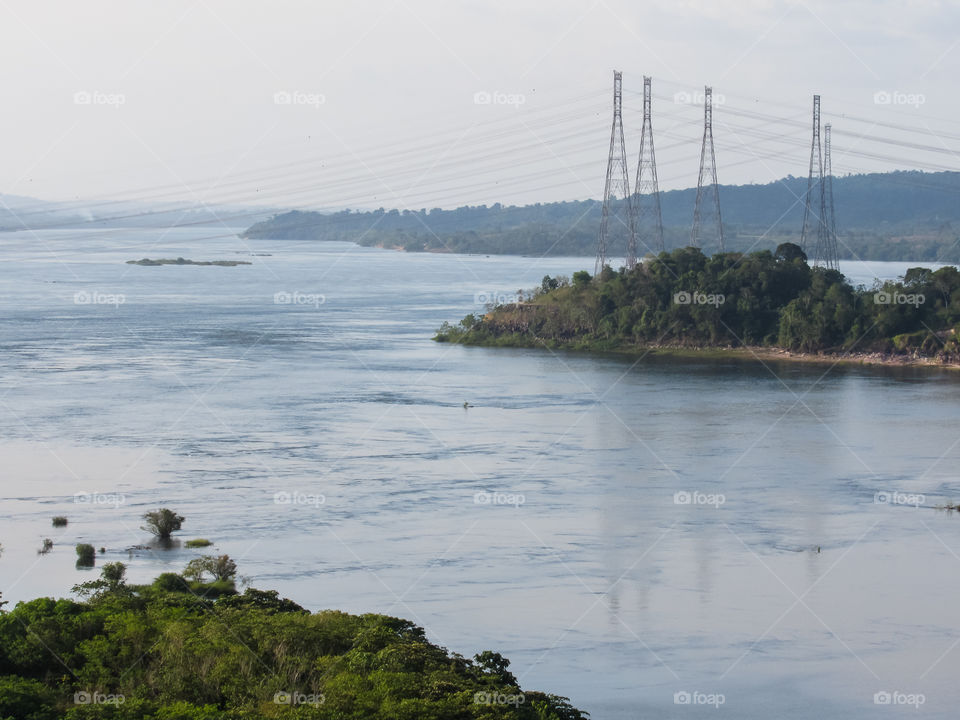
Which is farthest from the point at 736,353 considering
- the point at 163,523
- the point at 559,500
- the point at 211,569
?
the point at 211,569

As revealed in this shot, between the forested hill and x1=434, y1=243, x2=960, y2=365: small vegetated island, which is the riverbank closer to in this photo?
x1=434, y1=243, x2=960, y2=365: small vegetated island

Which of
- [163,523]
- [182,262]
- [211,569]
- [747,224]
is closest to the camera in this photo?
[211,569]

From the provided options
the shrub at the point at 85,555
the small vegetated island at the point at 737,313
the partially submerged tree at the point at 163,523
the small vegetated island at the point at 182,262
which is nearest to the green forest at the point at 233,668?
the shrub at the point at 85,555

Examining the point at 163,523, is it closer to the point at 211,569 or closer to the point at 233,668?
the point at 211,569

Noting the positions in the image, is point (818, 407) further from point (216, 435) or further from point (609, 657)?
point (609, 657)

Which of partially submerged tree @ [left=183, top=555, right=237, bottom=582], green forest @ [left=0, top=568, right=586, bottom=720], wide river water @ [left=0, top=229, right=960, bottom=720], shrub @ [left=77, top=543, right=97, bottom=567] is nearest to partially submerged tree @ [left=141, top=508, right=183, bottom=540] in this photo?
wide river water @ [left=0, top=229, right=960, bottom=720]

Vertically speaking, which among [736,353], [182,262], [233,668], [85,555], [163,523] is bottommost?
[85,555]

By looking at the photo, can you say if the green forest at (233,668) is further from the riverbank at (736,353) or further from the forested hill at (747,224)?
the forested hill at (747,224)
